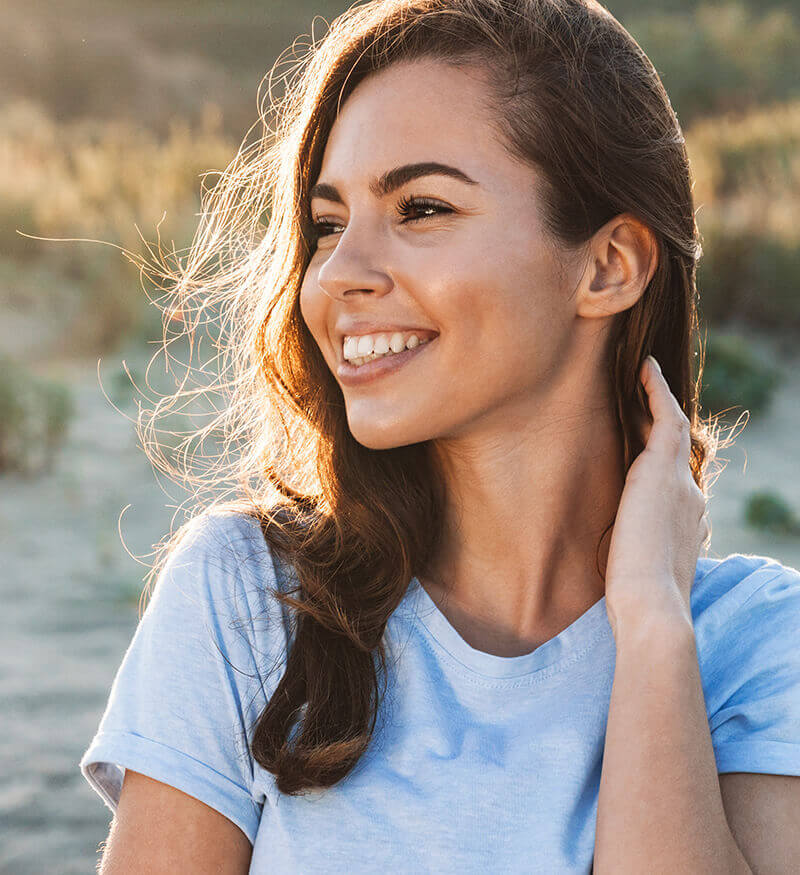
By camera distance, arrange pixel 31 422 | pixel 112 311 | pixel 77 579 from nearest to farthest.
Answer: pixel 77 579
pixel 31 422
pixel 112 311

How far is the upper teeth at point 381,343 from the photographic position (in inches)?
81.4

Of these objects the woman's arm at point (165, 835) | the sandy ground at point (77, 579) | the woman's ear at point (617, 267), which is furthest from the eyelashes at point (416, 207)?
the sandy ground at point (77, 579)

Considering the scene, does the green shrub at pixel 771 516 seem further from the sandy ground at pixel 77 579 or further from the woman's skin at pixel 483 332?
the woman's skin at pixel 483 332

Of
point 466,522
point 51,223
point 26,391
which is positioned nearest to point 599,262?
point 466,522

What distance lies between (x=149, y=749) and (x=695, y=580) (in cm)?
101

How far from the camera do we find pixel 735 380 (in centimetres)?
862

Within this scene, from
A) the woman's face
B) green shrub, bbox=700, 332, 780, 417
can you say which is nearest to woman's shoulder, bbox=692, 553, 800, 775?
the woman's face

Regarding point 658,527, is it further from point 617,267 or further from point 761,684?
point 617,267

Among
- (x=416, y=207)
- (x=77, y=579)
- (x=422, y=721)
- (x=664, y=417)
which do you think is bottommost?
(x=422, y=721)

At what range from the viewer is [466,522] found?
229 cm

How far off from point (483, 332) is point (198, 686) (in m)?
0.74

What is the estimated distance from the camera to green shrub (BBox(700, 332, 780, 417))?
8430mm

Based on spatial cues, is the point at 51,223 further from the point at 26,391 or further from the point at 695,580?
the point at 695,580

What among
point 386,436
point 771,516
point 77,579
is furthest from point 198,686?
point 771,516
